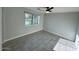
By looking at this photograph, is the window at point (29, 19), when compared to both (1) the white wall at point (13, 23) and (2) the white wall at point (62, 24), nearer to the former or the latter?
(1) the white wall at point (13, 23)

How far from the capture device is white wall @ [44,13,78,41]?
5574mm

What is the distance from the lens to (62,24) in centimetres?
640

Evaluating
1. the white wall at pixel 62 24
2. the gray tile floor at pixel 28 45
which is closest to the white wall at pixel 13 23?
the gray tile floor at pixel 28 45

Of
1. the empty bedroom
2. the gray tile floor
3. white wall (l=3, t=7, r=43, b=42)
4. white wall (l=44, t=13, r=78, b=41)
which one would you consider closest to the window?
the empty bedroom

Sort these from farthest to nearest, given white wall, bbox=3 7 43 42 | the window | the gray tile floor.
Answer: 1. the window
2. white wall, bbox=3 7 43 42
3. the gray tile floor

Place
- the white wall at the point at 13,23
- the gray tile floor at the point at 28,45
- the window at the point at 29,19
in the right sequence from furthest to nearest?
1. the window at the point at 29,19
2. the white wall at the point at 13,23
3. the gray tile floor at the point at 28,45

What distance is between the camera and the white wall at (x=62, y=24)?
5.57m

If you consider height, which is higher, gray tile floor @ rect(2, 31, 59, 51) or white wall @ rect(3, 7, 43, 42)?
white wall @ rect(3, 7, 43, 42)

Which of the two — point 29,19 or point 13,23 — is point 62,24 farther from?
point 13,23

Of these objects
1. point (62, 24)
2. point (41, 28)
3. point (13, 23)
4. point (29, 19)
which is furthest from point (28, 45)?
point (41, 28)

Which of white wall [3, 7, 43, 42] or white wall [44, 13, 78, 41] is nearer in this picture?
white wall [3, 7, 43, 42]

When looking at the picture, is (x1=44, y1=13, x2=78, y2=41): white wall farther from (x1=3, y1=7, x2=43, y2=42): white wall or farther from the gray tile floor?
(x1=3, y1=7, x2=43, y2=42): white wall
